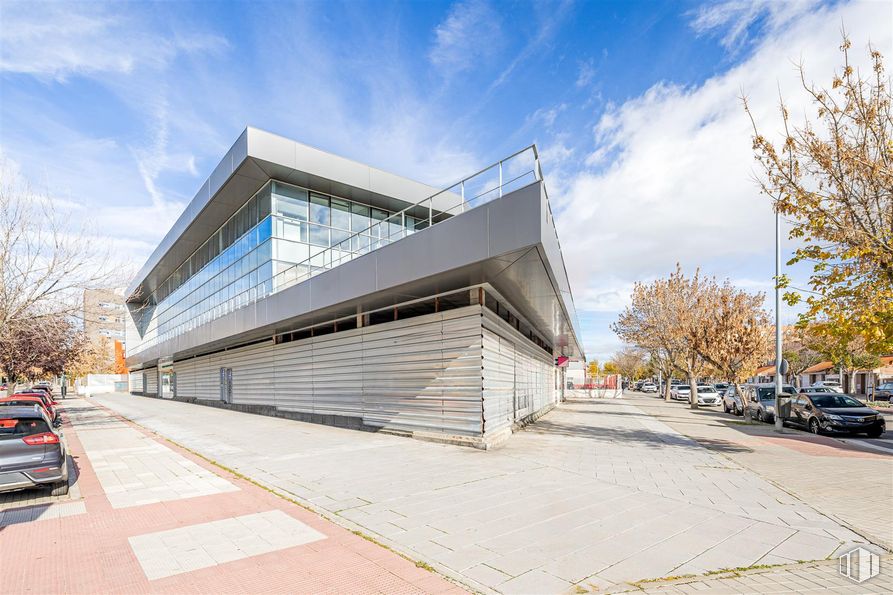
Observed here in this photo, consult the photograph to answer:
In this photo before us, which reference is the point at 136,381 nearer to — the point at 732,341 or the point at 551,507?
the point at 732,341

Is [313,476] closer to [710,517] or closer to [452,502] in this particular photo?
[452,502]

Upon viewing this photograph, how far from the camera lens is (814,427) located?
1736cm

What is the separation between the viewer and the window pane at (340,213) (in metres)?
22.6

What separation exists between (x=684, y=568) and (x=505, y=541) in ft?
6.03

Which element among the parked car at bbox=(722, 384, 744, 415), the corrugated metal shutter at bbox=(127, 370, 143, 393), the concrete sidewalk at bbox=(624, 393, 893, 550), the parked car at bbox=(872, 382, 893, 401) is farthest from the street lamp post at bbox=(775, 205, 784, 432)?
the corrugated metal shutter at bbox=(127, 370, 143, 393)

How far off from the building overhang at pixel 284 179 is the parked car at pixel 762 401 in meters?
16.3

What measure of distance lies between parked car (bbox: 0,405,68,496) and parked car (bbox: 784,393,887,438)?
2107 centimetres

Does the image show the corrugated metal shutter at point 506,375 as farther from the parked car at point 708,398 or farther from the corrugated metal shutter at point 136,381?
the corrugated metal shutter at point 136,381

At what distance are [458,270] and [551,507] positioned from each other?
5.67 meters

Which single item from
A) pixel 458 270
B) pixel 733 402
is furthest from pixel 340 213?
pixel 733 402

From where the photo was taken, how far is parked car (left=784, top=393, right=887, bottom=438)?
1609 cm

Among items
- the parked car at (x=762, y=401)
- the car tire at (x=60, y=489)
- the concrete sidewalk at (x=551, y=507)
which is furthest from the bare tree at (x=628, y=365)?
the car tire at (x=60, y=489)

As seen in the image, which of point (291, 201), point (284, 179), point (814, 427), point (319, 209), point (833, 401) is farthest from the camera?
point (319, 209)

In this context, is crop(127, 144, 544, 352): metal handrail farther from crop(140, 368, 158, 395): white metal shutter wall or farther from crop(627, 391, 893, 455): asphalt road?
crop(140, 368, 158, 395): white metal shutter wall
